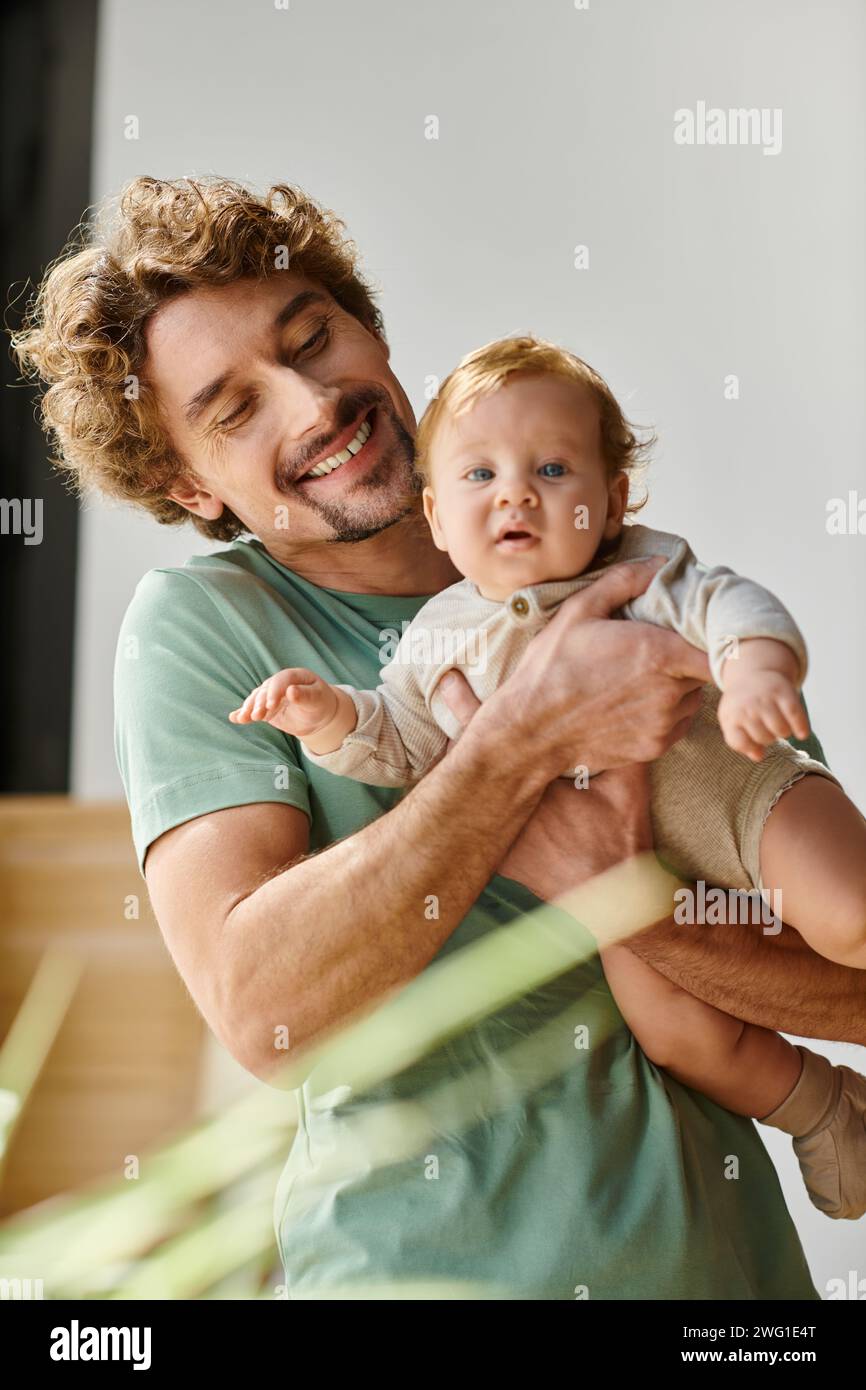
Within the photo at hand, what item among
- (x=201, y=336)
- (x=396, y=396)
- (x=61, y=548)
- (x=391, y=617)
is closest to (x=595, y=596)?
(x=391, y=617)

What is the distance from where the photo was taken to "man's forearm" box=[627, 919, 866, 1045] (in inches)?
47.3

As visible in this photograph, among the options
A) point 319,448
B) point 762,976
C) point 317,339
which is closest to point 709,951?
point 762,976

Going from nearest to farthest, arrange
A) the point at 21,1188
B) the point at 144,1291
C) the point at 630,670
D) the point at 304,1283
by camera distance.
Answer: the point at 630,670 → the point at 304,1283 → the point at 144,1291 → the point at 21,1188

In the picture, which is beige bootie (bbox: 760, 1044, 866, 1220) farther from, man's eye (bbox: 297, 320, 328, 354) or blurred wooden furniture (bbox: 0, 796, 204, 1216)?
blurred wooden furniture (bbox: 0, 796, 204, 1216)

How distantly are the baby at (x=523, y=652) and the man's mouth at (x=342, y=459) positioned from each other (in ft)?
0.64

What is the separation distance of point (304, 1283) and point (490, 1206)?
0.19m

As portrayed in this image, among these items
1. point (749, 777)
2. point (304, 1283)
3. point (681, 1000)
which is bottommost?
point (304, 1283)

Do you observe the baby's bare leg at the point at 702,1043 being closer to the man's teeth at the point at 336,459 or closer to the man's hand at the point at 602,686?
the man's hand at the point at 602,686

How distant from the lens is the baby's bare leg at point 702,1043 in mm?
1227

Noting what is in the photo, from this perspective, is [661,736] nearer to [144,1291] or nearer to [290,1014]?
[290,1014]

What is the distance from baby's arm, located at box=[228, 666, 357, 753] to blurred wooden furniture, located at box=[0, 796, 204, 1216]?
54.3 inches

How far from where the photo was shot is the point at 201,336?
1.42m

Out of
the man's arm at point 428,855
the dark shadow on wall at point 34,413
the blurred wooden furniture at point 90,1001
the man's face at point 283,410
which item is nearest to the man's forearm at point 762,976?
the man's arm at point 428,855

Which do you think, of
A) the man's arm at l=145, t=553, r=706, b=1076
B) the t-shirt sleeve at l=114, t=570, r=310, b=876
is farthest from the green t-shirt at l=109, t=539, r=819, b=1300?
the man's arm at l=145, t=553, r=706, b=1076
